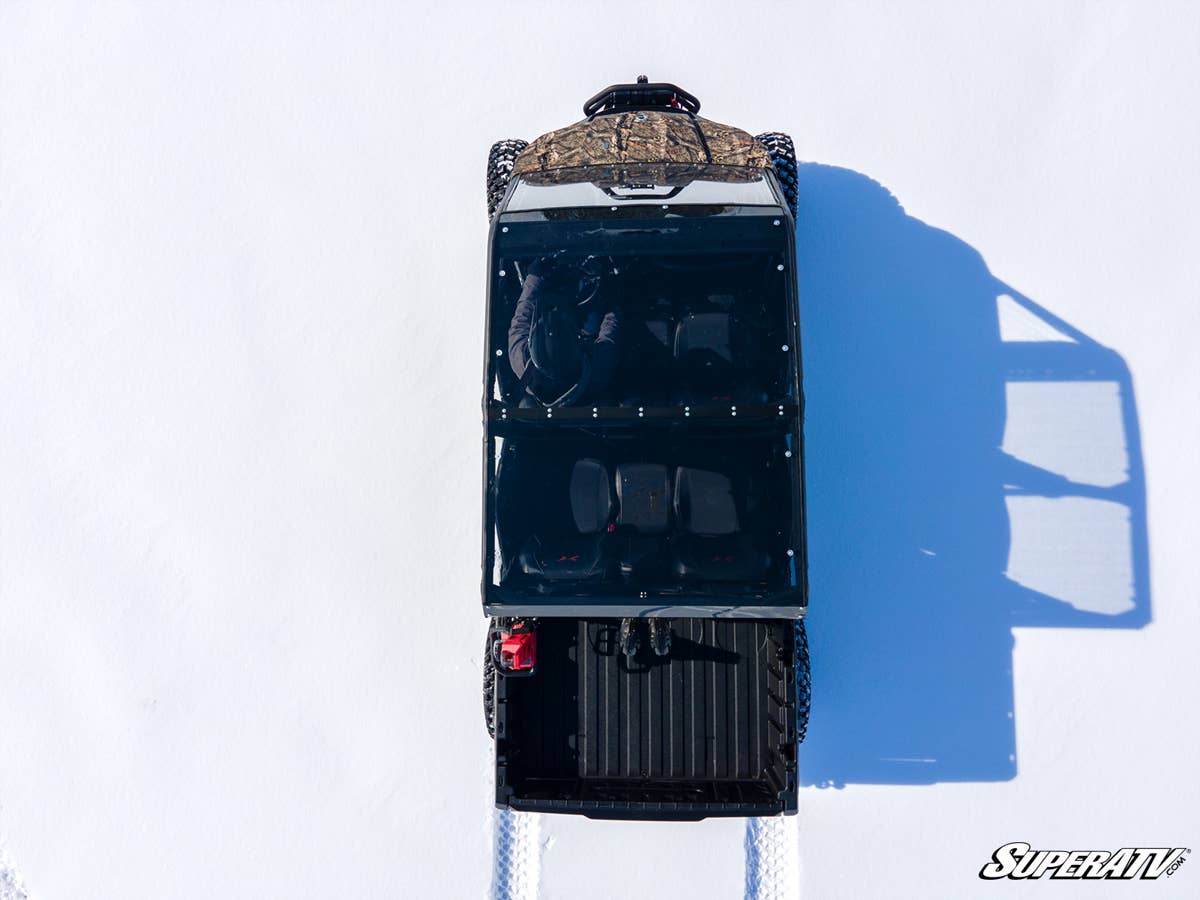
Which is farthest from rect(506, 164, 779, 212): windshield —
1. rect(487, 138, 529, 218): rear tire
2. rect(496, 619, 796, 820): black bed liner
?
rect(496, 619, 796, 820): black bed liner

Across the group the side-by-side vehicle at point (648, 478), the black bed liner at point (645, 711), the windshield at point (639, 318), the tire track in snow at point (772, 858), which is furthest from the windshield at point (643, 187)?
the tire track in snow at point (772, 858)

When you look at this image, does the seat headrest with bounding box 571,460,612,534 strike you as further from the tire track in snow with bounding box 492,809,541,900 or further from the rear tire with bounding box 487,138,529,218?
the tire track in snow with bounding box 492,809,541,900

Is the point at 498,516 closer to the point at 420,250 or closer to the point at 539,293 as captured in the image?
the point at 539,293

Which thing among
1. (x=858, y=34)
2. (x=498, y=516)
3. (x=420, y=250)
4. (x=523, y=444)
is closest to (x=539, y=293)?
(x=523, y=444)

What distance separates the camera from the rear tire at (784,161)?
3896 millimetres

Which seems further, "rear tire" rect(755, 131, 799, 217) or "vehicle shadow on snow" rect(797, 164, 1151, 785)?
"vehicle shadow on snow" rect(797, 164, 1151, 785)

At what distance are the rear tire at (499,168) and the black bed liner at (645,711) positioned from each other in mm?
2132

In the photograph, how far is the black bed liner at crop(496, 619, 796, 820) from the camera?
357 centimetres

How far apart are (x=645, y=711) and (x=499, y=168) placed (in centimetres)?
278

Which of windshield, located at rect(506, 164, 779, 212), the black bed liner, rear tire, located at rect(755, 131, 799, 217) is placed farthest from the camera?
rear tire, located at rect(755, 131, 799, 217)

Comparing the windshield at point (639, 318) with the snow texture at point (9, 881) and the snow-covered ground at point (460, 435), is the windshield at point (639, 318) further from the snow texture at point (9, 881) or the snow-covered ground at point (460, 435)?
the snow texture at point (9, 881)

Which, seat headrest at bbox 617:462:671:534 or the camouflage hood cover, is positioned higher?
the camouflage hood cover
